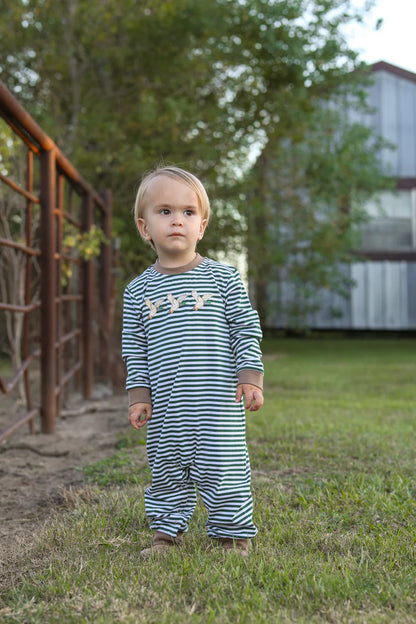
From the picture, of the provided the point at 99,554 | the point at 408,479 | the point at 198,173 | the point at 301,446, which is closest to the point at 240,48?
the point at 198,173

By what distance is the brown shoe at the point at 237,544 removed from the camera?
7.34 feet

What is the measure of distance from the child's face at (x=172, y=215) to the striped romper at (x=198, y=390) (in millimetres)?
102

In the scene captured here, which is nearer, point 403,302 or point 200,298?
point 200,298

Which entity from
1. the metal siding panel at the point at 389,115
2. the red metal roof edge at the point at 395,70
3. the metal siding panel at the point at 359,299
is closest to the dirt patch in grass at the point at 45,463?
the metal siding panel at the point at 359,299

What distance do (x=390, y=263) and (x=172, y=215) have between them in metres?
14.9

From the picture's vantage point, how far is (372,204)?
54.3ft

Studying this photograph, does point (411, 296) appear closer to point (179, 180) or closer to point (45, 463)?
point (45, 463)

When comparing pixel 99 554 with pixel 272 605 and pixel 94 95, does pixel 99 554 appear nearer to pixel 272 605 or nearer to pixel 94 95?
pixel 272 605

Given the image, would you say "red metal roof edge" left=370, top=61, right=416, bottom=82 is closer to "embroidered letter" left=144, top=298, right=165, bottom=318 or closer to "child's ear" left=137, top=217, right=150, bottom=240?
"child's ear" left=137, top=217, right=150, bottom=240

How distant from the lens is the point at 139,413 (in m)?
2.34

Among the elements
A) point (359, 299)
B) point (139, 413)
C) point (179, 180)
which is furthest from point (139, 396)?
point (359, 299)

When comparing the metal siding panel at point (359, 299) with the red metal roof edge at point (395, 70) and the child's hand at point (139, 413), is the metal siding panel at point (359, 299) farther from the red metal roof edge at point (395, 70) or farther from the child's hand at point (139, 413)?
the child's hand at point (139, 413)

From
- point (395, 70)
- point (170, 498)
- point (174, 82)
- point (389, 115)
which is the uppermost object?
point (395, 70)

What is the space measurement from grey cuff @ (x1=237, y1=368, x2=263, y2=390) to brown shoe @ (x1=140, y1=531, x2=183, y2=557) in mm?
573
